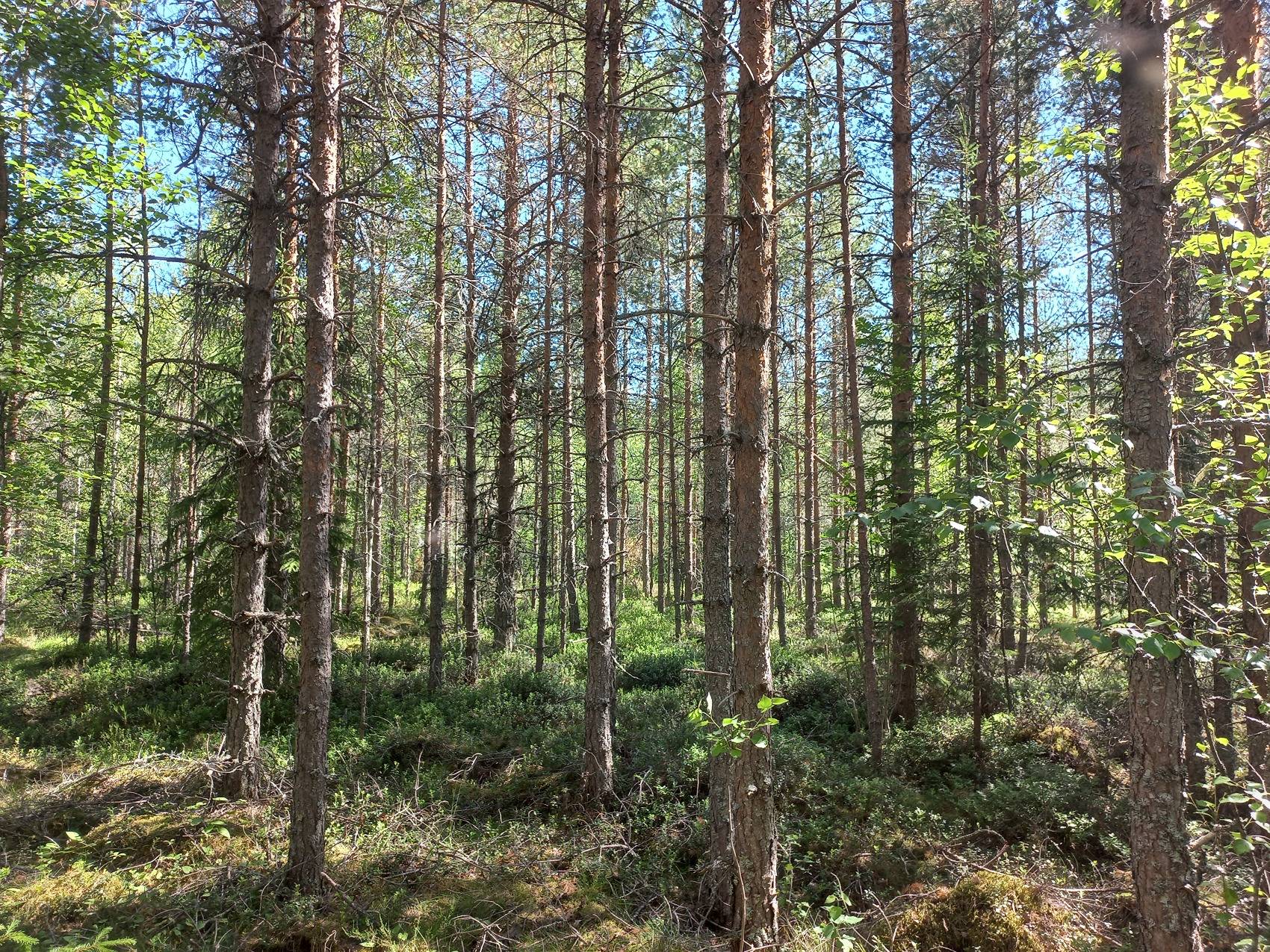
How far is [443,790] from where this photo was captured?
8.05m

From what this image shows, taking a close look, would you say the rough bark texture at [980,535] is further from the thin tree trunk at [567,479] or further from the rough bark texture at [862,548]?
the thin tree trunk at [567,479]

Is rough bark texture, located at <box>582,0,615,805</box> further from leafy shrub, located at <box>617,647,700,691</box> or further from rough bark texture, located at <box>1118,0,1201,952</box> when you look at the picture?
leafy shrub, located at <box>617,647,700,691</box>

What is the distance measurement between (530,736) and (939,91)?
1237 centimetres

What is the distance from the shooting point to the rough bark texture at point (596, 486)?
7.40 meters

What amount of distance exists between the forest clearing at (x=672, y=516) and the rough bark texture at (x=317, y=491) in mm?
38

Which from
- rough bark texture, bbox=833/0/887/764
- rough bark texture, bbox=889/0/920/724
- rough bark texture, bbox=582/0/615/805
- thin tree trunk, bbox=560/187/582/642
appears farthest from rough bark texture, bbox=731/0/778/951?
rough bark texture, bbox=889/0/920/724

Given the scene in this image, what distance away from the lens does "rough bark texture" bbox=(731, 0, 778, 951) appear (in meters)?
4.21

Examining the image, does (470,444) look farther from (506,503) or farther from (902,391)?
(902,391)

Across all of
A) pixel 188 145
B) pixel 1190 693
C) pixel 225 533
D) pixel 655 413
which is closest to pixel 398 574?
pixel 655 413

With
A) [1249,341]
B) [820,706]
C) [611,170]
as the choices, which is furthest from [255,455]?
[1249,341]

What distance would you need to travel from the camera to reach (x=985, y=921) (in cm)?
511

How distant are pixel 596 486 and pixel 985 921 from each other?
5347 mm

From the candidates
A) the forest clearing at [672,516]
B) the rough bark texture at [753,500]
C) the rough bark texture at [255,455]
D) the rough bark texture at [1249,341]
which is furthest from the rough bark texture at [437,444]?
the rough bark texture at [1249,341]

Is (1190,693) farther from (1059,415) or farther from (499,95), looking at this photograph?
(499,95)
